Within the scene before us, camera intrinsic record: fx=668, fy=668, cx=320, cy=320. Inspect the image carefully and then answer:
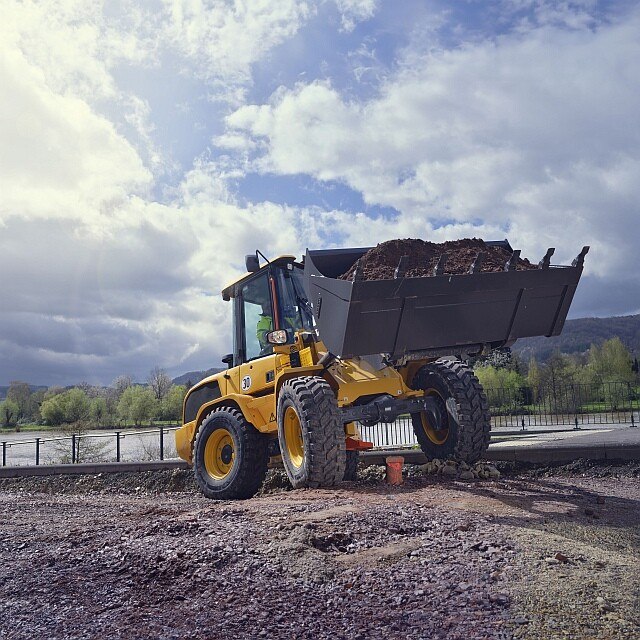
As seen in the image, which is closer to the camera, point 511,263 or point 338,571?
point 338,571

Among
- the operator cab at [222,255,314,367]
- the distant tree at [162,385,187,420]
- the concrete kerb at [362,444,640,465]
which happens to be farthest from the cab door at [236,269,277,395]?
the distant tree at [162,385,187,420]

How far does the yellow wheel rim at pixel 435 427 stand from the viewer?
27.0ft

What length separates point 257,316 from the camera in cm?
896

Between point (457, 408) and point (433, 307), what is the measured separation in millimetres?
1647

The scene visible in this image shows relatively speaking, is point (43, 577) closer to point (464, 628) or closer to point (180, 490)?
point (464, 628)

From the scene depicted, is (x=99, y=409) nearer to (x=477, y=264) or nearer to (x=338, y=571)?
(x=477, y=264)

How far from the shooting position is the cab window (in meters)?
8.66

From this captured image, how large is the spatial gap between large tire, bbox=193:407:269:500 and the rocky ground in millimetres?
1796

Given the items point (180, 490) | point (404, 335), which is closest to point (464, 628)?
point (404, 335)

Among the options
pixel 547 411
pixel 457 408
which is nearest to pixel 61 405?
pixel 547 411

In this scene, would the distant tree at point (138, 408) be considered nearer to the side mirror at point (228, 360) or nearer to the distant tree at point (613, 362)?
the distant tree at point (613, 362)

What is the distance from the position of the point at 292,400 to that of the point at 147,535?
8.02 ft

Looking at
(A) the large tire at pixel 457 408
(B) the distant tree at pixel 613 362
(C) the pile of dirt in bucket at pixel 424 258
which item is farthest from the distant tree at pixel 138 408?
(C) the pile of dirt in bucket at pixel 424 258

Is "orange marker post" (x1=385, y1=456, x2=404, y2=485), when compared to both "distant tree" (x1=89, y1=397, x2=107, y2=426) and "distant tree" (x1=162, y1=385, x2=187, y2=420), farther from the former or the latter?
Answer: "distant tree" (x1=89, y1=397, x2=107, y2=426)
